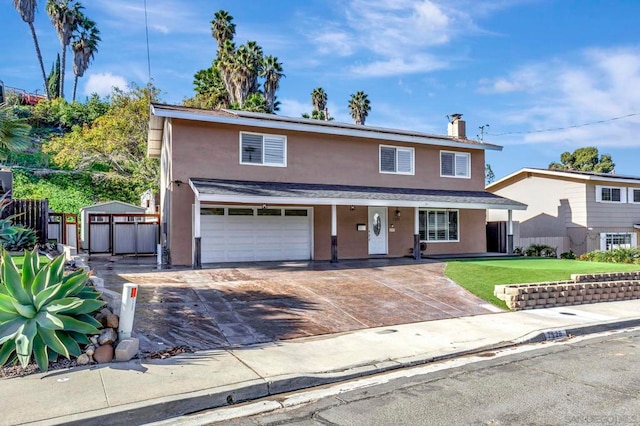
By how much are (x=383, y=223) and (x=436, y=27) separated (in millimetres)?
7904

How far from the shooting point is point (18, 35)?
4703 cm

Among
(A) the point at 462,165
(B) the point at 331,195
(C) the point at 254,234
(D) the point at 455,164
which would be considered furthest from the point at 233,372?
(A) the point at 462,165

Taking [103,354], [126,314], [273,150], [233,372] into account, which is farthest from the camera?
[273,150]

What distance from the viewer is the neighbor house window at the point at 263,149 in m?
16.6

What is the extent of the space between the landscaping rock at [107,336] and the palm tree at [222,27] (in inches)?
1441

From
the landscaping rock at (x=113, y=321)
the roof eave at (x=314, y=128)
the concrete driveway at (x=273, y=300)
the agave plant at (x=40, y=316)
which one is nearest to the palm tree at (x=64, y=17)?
the roof eave at (x=314, y=128)

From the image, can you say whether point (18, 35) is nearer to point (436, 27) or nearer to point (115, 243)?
point (115, 243)

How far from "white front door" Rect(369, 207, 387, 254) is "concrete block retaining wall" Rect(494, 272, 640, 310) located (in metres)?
7.62

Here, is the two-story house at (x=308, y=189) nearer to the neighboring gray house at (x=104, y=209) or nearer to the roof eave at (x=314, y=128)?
Answer: the roof eave at (x=314, y=128)

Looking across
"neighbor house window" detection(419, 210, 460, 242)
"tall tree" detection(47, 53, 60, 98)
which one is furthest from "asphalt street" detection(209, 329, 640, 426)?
"tall tree" detection(47, 53, 60, 98)

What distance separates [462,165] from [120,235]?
51.0ft

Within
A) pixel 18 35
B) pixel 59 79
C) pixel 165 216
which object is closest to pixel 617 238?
pixel 165 216

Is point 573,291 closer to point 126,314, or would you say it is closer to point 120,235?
point 126,314

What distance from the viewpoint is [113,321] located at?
684 cm
